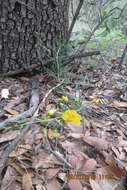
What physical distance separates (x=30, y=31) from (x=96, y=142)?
1.00 m

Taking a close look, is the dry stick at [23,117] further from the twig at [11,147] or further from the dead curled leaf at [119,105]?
the dead curled leaf at [119,105]

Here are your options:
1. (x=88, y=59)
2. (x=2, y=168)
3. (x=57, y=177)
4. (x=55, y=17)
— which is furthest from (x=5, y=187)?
(x=88, y=59)

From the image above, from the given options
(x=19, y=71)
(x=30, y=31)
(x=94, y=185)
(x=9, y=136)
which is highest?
(x=30, y=31)

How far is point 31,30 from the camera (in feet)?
5.20

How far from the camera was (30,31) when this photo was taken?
158cm

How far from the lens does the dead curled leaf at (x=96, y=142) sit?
3.37 feet

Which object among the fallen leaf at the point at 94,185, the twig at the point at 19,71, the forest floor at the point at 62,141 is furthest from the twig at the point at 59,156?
the twig at the point at 19,71

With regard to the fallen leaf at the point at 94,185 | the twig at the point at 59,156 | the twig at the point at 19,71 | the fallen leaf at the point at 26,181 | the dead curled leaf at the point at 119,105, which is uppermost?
the twig at the point at 19,71

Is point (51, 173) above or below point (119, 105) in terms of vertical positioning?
below

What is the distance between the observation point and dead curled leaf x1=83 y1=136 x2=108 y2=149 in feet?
3.37

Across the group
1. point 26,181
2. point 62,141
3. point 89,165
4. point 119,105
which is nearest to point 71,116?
point 62,141

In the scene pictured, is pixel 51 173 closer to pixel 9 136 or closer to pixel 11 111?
pixel 9 136

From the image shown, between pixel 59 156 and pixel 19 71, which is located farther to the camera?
pixel 19 71

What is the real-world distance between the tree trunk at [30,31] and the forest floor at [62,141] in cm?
25
